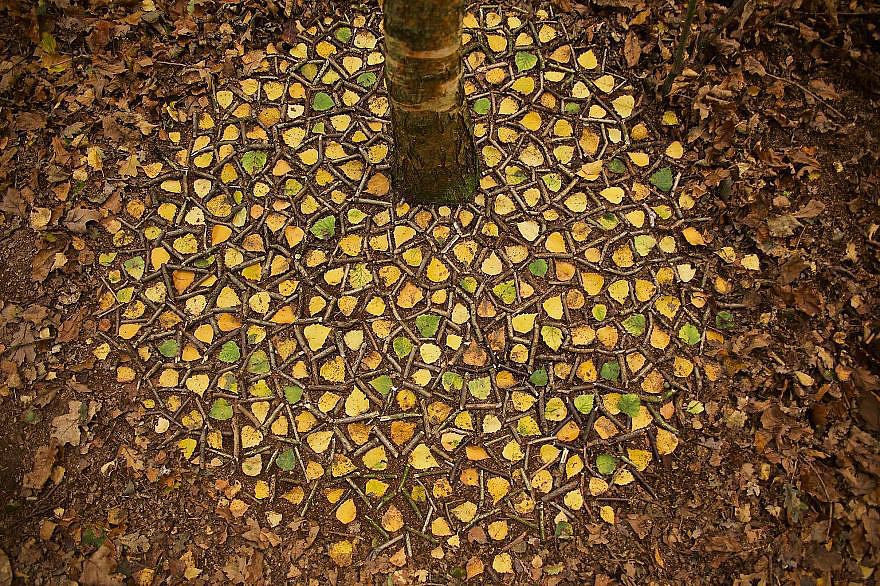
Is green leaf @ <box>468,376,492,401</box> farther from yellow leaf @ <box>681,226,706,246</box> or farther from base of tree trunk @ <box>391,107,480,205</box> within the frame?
yellow leaf @ <box>681,226,706,246</box>

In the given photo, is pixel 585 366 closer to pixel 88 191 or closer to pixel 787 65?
pixel 787 65

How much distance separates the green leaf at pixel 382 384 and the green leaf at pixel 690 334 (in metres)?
1.09

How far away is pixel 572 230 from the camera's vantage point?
2.36 meters

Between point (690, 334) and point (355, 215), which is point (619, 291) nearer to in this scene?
point (690, 334)

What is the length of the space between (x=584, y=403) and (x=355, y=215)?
1129 mm

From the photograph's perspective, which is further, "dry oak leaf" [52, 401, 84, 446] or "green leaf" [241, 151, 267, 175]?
"green leaf" [241, 151, 267, 175]

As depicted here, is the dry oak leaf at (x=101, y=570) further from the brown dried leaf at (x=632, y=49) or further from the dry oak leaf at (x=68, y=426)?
the brown dried leaf at (x=632, y=49)

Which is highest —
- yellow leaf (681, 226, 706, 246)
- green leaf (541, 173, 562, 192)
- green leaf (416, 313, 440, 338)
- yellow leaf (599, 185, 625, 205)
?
green leaf (541, 173, 562, 192)

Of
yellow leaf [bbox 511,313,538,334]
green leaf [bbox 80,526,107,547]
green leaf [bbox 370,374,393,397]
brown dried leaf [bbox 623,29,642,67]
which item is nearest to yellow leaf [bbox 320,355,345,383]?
green leaf [bbox 370,374,393,397]

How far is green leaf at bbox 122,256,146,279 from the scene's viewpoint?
7.80ft

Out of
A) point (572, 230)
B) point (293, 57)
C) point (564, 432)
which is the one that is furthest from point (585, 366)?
point (293, 57)

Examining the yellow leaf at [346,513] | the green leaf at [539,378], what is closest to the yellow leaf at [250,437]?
the yellow leaf at [346,513]

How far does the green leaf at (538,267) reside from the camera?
229cm

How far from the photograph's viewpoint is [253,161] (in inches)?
98.4
